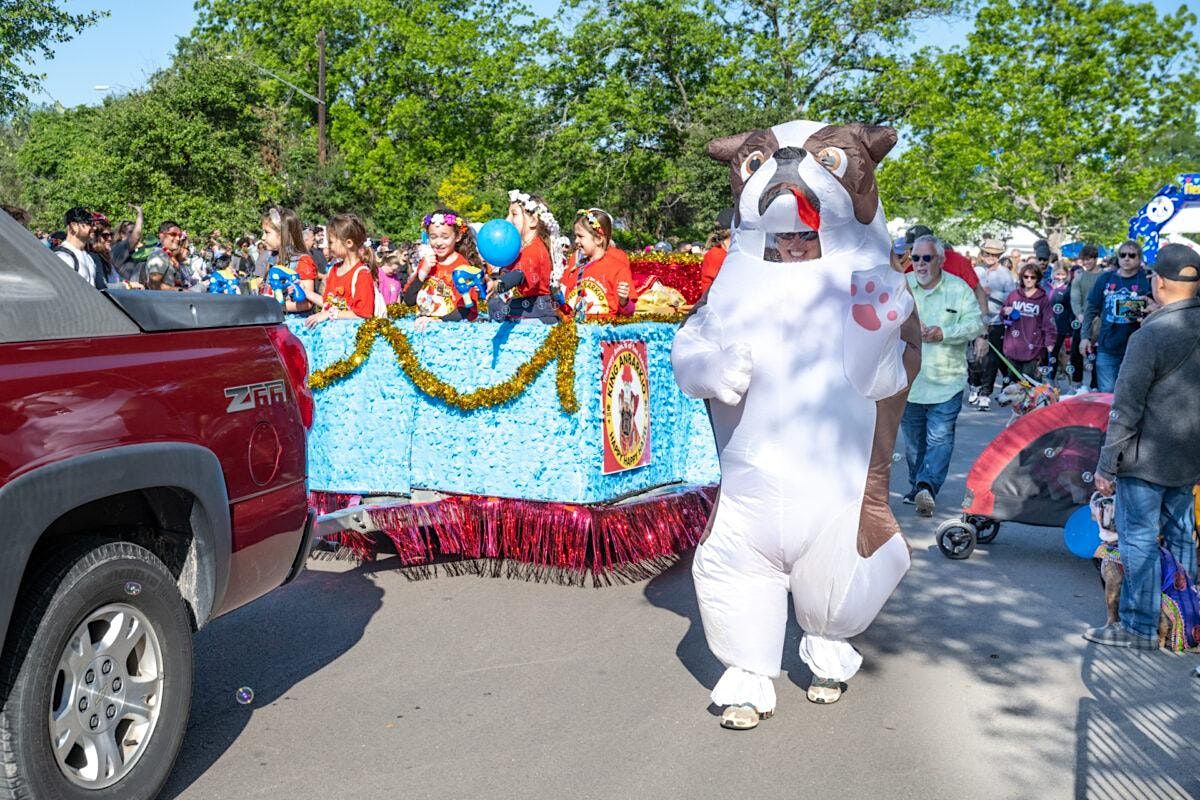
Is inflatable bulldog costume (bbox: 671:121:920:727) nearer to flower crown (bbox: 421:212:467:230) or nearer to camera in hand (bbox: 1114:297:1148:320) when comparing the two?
flower crown (bbox: 421:212:467:230)

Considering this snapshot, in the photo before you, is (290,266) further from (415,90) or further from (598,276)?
(415,90)

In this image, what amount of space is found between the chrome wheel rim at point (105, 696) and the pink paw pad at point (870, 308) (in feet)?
8.29

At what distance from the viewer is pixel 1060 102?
33.0 meters

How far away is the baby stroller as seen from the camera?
6375mm

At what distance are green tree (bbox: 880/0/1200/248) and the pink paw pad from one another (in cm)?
3113

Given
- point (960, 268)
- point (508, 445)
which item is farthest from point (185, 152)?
point (508, 445)

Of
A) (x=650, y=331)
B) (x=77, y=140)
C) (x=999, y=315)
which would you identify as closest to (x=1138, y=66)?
(x=999, y=315)

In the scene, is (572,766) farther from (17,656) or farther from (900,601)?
(900,601)

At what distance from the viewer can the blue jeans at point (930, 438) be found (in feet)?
25.6

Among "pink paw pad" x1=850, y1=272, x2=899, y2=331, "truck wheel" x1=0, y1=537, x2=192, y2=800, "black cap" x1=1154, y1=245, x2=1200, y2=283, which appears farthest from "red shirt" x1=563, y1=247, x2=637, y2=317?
"truck wheel" x1=0, y1=537, x2=192, y2=800

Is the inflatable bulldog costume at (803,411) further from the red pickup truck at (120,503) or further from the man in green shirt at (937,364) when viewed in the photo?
the man in green shirt at (937,364)

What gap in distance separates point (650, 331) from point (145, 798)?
3697mm

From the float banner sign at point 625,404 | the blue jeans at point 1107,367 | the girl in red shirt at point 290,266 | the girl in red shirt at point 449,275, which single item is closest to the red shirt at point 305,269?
the girl in red shirt at point 290,266

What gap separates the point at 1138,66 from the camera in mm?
32844
